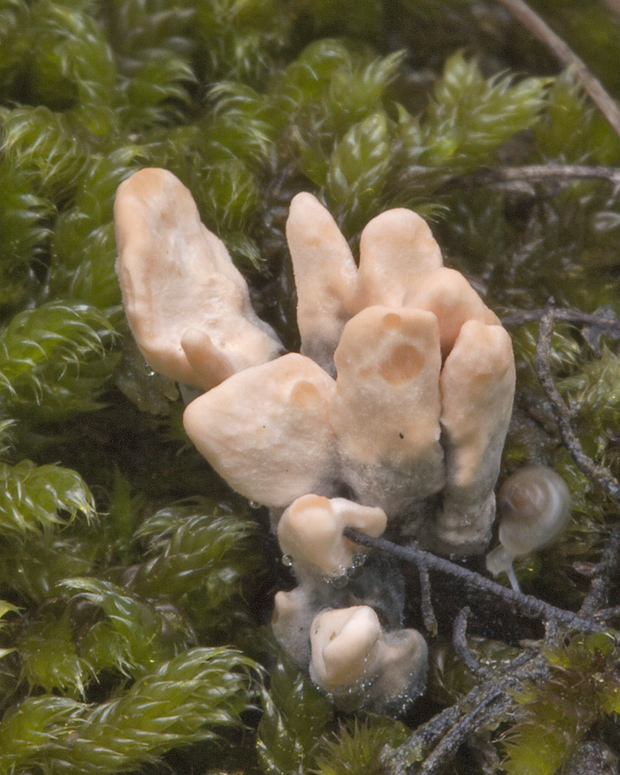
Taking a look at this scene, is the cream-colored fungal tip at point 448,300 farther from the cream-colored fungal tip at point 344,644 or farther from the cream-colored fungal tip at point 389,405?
the cream-colored fungal tip at point 344,644

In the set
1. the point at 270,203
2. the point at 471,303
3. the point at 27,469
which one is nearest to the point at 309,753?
the point at 27,469

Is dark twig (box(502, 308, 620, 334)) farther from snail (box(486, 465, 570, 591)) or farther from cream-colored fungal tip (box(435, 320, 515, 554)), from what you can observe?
cream-colored fungal tip (box(435, 320, 515, 554))

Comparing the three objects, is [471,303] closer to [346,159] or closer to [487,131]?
[346,159]

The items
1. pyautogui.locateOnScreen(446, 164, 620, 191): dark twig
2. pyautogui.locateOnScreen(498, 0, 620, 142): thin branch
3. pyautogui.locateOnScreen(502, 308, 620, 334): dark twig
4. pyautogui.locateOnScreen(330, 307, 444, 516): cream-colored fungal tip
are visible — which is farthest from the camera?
pyautogui.locateOnScreen(498, 0, 620, 142): thin branch

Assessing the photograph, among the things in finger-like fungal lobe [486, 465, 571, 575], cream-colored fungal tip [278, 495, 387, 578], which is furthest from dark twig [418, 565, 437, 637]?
finger-like fungal lobe [486, 465, 571, 575]

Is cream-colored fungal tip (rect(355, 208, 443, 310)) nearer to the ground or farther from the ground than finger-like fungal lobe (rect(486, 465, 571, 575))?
farther from the ground

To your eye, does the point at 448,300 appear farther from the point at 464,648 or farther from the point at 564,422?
the point at 464,648

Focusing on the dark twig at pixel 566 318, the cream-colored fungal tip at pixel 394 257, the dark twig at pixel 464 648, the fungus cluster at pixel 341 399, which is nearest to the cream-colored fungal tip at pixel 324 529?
the fungus cluster at pixel 341 399

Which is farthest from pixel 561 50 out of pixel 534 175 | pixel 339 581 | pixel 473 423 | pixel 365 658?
pixel 365 658
